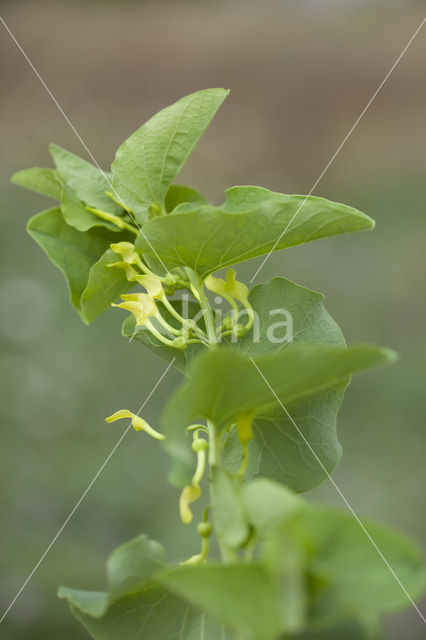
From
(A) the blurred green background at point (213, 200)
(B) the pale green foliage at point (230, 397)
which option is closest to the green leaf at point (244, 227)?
(B) the pale green foliage at point (230, 397)

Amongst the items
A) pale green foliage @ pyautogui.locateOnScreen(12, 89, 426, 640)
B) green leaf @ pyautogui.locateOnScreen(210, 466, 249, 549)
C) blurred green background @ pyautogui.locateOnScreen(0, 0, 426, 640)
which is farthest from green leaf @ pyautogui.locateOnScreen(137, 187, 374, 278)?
blurred green background @ pyautogui.locateOnScreen(0, 0, 426, 640)

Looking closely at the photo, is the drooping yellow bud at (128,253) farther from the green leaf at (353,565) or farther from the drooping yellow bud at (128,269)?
the green leaf at (353,565)

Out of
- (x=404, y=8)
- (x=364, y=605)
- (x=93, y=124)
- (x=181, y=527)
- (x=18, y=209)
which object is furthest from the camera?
(x=404, y=8)

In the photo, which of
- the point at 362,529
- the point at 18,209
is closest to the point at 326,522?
the point at 362,529

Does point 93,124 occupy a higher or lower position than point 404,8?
lower

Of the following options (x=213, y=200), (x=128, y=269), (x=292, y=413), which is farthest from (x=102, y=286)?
(x=213, y=200)

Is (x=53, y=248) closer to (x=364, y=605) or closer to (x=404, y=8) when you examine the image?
(x=364, y=605)

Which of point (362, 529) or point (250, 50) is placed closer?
point (362, 529)
